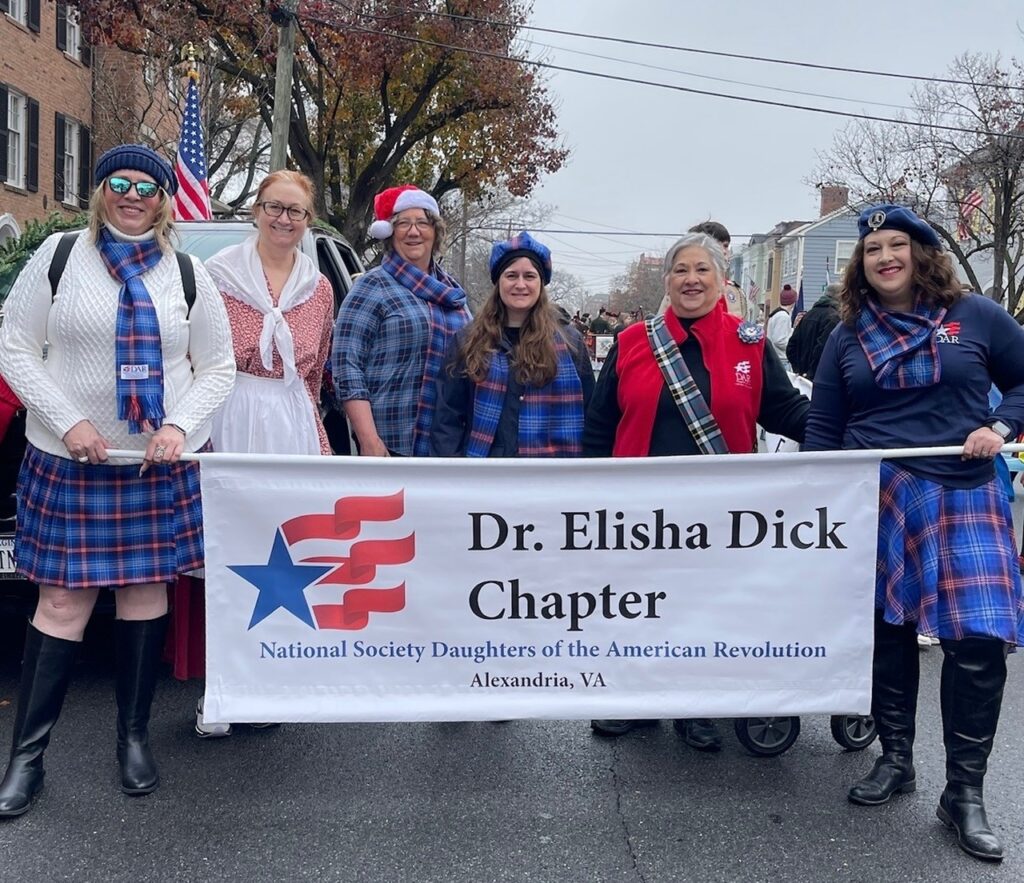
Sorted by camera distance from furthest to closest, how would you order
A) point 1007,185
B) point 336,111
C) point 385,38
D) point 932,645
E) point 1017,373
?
point 1007,185 → point 336,111 → point 385,38 → point 932,645 → point 1017,373

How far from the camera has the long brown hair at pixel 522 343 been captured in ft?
11.7

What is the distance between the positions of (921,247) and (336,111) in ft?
59.2

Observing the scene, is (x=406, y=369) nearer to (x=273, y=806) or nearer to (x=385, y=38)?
(x=273, y=806)

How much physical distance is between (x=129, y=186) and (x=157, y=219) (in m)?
0.14

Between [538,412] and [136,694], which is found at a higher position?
[538,412]

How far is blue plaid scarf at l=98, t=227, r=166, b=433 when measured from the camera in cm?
302

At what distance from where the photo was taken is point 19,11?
20.0m

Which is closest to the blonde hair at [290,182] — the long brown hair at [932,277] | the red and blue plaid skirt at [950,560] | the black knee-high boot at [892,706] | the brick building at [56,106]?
the long brown hair at [932,277]

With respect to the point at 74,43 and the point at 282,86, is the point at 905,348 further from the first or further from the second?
the point at 74,43

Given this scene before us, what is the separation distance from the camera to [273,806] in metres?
3.17

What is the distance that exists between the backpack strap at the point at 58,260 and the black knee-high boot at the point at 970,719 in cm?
293

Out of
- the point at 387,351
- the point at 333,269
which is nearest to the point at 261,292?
the point at 387,351

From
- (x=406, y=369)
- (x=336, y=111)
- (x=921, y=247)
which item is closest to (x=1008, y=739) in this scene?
(x=921, y=247)

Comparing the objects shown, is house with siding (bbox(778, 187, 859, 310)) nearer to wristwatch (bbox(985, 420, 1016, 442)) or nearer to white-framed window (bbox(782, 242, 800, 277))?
white-framed window (bbox(782, 242, 800, 277))
